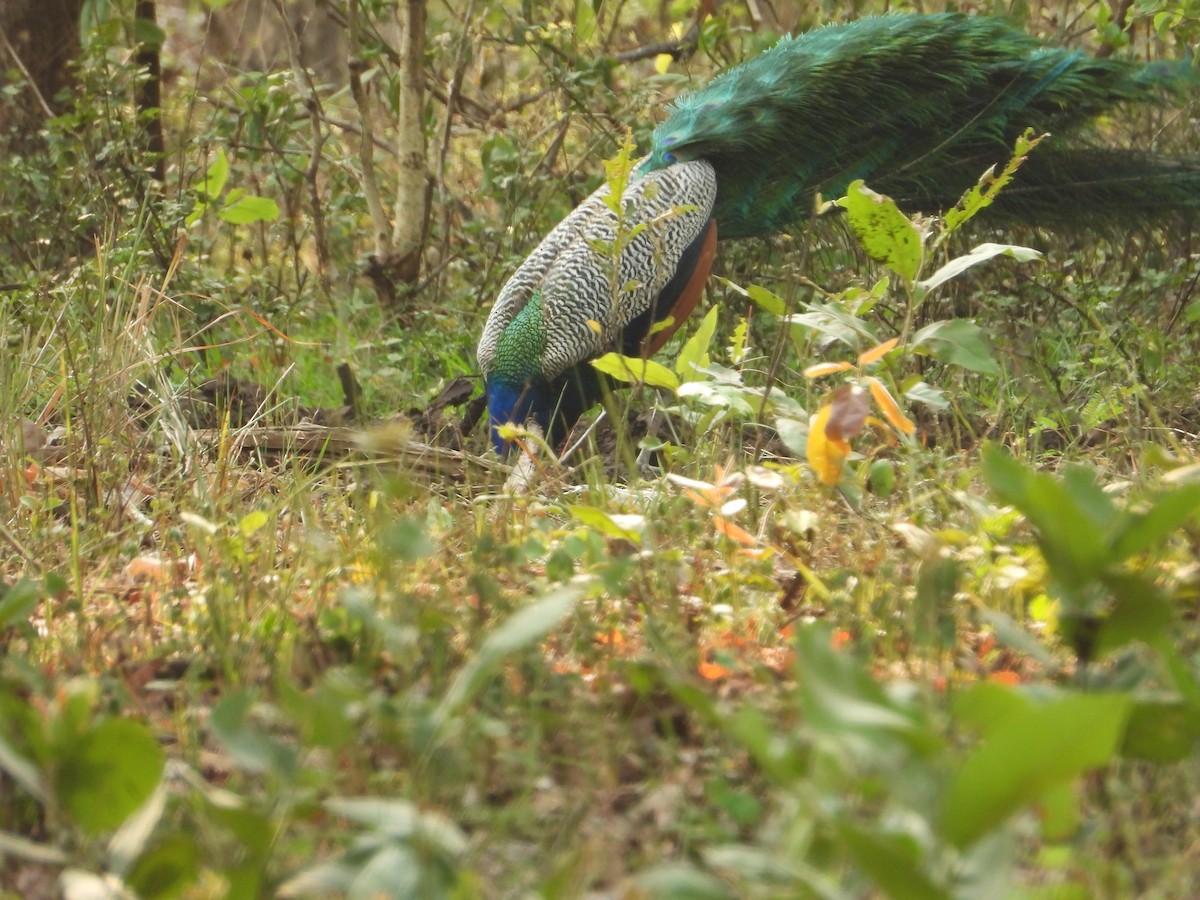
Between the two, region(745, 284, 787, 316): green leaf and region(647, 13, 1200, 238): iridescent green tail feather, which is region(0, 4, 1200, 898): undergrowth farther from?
region(647, 13, 1200, 238): iridescent green tail feather

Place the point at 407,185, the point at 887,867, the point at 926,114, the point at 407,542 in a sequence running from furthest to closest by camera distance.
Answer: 1. the point at 407,185
2. the point at 926,114
3. the point at 407,542
4. the point at 887,867

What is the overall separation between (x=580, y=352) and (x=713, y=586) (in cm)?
259

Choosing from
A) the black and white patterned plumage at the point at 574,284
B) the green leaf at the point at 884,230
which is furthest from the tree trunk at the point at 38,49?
the green leaf at the point at 884,230

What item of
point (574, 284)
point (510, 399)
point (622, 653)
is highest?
point (622, 653)

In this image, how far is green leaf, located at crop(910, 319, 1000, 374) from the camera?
2225 mm

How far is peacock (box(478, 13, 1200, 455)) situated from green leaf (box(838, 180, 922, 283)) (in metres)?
1.85

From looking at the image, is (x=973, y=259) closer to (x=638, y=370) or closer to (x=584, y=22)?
(x=638, y=370)

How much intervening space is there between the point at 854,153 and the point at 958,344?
2.35 metres

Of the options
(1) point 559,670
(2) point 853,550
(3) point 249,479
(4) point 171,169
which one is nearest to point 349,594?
(1) point 559,670

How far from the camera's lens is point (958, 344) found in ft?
7.43

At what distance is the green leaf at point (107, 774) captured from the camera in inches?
44.8

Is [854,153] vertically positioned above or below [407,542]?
below

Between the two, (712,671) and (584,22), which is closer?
(712,671)

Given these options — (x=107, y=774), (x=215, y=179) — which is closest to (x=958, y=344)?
(x=107, y=774)
